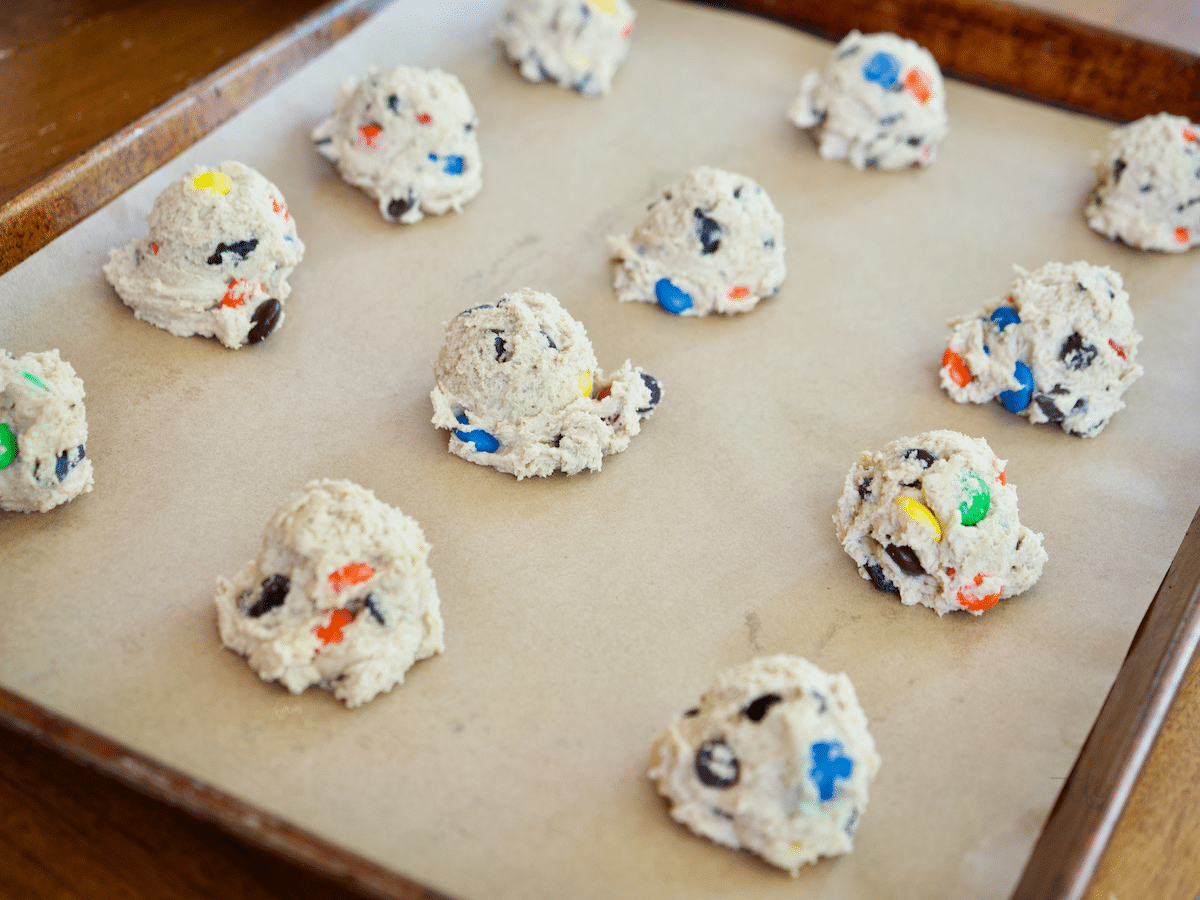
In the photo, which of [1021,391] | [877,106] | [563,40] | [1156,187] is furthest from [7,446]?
[1156,187]

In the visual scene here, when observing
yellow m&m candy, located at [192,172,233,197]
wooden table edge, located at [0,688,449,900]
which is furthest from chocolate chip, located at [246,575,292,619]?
yellow m&m candy, located at [192,172,233,197]

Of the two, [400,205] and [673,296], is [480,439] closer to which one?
[673,296]

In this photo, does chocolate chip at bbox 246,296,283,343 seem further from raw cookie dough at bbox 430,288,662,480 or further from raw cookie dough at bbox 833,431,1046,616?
raw cookie dough at bbox 833,431,1046,616

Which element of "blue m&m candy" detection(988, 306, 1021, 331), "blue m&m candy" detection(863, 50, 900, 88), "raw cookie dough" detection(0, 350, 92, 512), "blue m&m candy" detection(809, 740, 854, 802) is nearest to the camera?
"blue m&m candy" detection(809, 740, 854, 802)

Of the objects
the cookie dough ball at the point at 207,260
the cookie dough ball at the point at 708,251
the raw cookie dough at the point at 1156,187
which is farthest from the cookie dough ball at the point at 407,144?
the raw cookie dough at the point at 1156,187

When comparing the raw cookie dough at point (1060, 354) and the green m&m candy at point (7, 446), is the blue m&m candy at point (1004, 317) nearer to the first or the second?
the raw cookie dough at point (1060, 354)

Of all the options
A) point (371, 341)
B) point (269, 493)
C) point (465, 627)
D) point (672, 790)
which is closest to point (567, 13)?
point (371, 341)
